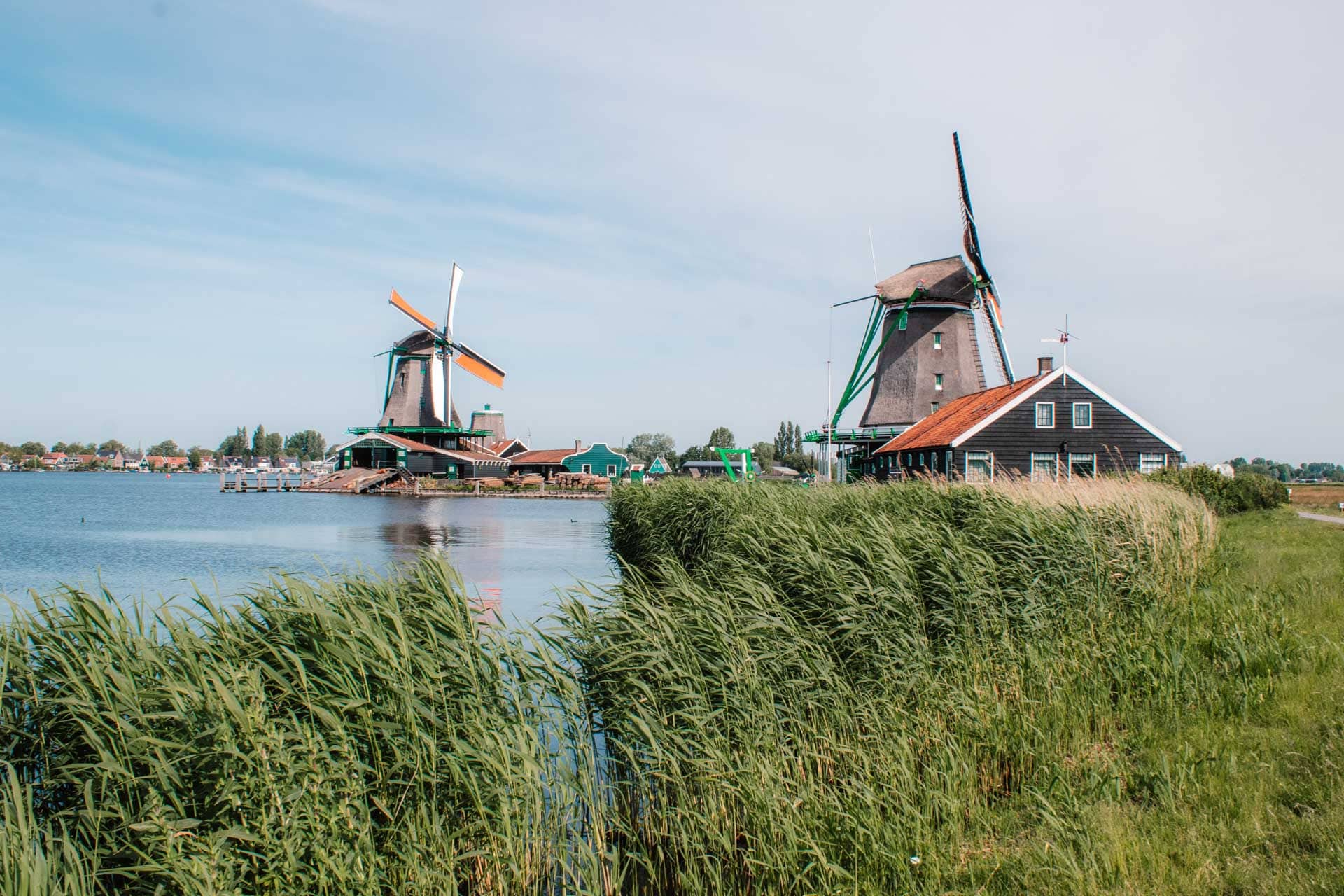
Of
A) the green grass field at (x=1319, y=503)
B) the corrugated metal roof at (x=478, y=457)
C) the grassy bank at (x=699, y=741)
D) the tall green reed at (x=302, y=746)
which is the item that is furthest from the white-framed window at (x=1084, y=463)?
the corrugated metal roof at (x=478, y=457)

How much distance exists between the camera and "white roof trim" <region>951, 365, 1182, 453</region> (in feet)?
71.8

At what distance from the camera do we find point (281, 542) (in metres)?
25.6

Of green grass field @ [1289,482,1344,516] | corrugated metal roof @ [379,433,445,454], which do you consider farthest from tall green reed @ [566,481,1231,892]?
corrugated metal roof @ [379,433,445,454]

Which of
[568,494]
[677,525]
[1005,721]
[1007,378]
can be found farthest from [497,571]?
[568,494]

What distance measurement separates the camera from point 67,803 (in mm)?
4012

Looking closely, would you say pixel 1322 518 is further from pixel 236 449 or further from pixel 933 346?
pixel 236 449

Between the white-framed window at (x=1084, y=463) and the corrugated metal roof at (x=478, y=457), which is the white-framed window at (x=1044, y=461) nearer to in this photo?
Result: the white-framed window at (x=1084, y=463)

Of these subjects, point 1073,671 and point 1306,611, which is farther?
point 1306,611

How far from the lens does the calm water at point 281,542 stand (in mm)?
16047

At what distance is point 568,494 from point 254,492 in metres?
24.4

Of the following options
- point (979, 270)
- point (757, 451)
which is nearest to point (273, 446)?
point (757, 451)

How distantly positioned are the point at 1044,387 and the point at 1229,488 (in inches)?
187

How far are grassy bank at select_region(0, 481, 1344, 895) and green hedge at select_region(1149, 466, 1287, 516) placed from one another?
1226 centimetres

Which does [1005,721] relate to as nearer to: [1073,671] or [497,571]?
[1073,671]
